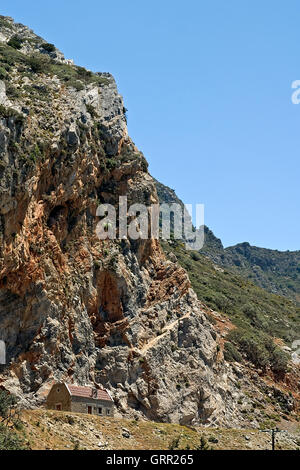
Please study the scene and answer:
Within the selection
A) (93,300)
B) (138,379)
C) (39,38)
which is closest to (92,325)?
(93,300)

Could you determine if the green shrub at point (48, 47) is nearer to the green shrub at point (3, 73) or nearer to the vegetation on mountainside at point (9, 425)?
the green shrub at point (3, 73)

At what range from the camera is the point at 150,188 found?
61.2 m

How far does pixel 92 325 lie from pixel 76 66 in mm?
29766

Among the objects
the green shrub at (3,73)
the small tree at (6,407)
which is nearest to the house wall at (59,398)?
the small tree at (6,407)

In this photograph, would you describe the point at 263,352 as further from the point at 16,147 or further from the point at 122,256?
the point at 16,147

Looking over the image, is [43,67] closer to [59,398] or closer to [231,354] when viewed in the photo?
[59,398]

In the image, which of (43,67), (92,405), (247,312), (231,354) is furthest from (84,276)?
(247,312)

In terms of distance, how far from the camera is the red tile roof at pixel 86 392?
46513 millimetres

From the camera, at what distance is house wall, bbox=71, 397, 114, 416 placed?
46.2 meters

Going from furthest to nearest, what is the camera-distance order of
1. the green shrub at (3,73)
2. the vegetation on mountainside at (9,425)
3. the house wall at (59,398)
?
the green shrub at (3,73)
the house wall at (59,398)
the vegetation on mountainside at (9,425)

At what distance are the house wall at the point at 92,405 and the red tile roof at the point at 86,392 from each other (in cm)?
25

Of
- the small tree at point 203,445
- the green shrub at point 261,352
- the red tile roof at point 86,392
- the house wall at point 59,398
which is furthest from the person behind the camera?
the green shrub at point 261,352

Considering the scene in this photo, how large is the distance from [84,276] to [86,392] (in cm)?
968

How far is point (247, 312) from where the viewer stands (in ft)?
299
